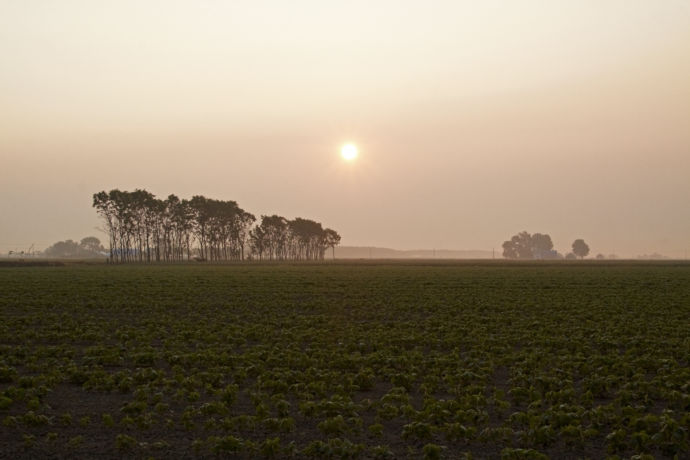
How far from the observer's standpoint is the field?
12547 millimetres

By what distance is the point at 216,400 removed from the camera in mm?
16031

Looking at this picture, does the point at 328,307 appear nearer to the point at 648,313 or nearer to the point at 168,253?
the point at 648,313

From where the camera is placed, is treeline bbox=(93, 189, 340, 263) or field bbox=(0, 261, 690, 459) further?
treeline bbox=(93, 189, 340, 263)

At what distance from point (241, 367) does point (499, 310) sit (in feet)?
74.3

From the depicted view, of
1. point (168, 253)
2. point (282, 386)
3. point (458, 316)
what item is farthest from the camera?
point (168, 253)

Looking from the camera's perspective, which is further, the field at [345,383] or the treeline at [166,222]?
the treeline at [166,222]

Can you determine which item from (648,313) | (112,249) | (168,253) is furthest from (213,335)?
(168,253)

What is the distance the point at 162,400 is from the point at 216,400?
148 cm

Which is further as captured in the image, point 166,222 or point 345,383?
point 166,222

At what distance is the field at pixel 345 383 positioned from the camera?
1255cm

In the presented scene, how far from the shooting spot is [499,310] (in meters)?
38.2

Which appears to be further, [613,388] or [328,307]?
[328,307]

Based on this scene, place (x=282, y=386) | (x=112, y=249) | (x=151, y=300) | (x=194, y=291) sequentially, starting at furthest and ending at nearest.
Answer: (x=112, y=249) < (x=194, y=291) < (x=151, y=300) < (x=282, y=386)

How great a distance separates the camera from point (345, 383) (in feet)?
58.0
